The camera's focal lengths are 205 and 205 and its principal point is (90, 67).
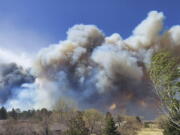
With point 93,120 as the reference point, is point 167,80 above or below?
above

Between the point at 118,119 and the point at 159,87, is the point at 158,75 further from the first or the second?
the point at 118,119

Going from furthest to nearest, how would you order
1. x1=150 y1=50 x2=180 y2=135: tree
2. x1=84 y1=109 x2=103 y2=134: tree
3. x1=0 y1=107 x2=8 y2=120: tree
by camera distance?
x1=0 y1=107 x2=8 y2=120: tree → x1=84 y1=109 x2=103 y2=134: tree → x1=150 y1=50 x2=180 y2=135: tree

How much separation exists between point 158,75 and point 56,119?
41.4m

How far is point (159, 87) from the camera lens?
13.5 metres

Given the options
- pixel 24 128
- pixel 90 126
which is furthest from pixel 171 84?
pixel 90 126

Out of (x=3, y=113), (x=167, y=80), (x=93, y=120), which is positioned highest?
(x=3, y=113)

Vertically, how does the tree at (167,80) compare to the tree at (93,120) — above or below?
above

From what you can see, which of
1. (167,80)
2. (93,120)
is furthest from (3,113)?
(167,80)

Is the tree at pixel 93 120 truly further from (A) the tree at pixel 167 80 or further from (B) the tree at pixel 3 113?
(B) the tree at pixel 3 113

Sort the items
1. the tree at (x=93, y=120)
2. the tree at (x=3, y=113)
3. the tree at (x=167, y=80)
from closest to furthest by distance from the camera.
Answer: the tree at (x=167, y=80)
the tree at (x=93, y=120)
the tree at (x=3, y=113)

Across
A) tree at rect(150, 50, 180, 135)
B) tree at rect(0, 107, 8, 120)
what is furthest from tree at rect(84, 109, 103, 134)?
tree at rect(0, 107, 8, 120)

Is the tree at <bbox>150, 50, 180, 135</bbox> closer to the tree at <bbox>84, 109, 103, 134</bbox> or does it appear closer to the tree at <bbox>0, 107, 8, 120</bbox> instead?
the tree at <bbox>84, 109, 103, 134</bbox>

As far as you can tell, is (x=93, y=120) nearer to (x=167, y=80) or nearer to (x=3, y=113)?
(x=167, y=80)

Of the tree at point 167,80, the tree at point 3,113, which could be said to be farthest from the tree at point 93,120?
the tree at point 3,113
